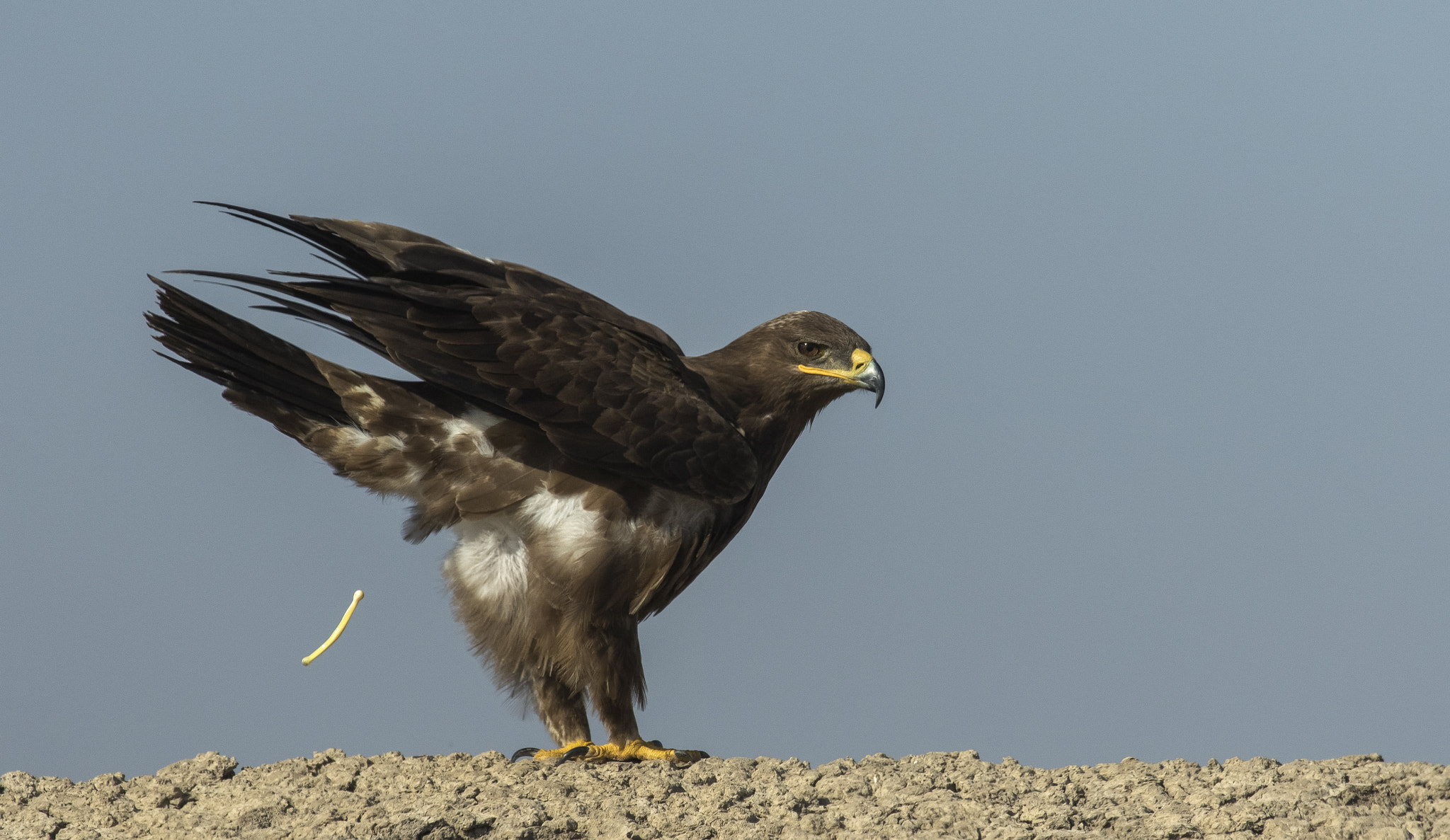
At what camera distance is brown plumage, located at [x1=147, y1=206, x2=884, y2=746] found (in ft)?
24.8

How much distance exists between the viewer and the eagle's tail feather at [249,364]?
7.86 m

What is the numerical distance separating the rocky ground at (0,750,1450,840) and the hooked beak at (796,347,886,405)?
2.42 m

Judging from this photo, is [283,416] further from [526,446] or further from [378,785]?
[378,785]

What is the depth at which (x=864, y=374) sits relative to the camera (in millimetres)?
Answer: 8633

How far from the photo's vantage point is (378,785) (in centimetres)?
721

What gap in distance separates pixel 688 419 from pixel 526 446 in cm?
100

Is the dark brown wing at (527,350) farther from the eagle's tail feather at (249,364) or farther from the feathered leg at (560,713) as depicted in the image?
the feathered leg at (560,713)

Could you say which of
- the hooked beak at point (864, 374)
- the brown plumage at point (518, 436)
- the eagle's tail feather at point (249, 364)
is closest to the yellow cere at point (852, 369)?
the hooked beak at point (864, 374)

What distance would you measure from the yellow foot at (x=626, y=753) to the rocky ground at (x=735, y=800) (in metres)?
0.27

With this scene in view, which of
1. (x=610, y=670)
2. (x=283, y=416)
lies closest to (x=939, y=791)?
(x=610, y=670)

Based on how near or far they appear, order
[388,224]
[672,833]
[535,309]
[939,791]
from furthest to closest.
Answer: [388,224] < [535,309] < [939,791] < [672,833]

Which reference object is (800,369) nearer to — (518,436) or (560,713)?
(518,436)

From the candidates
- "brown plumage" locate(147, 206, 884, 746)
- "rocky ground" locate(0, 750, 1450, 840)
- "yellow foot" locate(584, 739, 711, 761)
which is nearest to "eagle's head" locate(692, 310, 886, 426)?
"brown plumage" locate(147, 206, 884, 746)

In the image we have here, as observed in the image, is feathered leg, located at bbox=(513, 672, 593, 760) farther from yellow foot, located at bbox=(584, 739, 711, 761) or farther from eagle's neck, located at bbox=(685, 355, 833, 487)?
eagle's neck, located at bbox=(685, 355, 833, 487)
